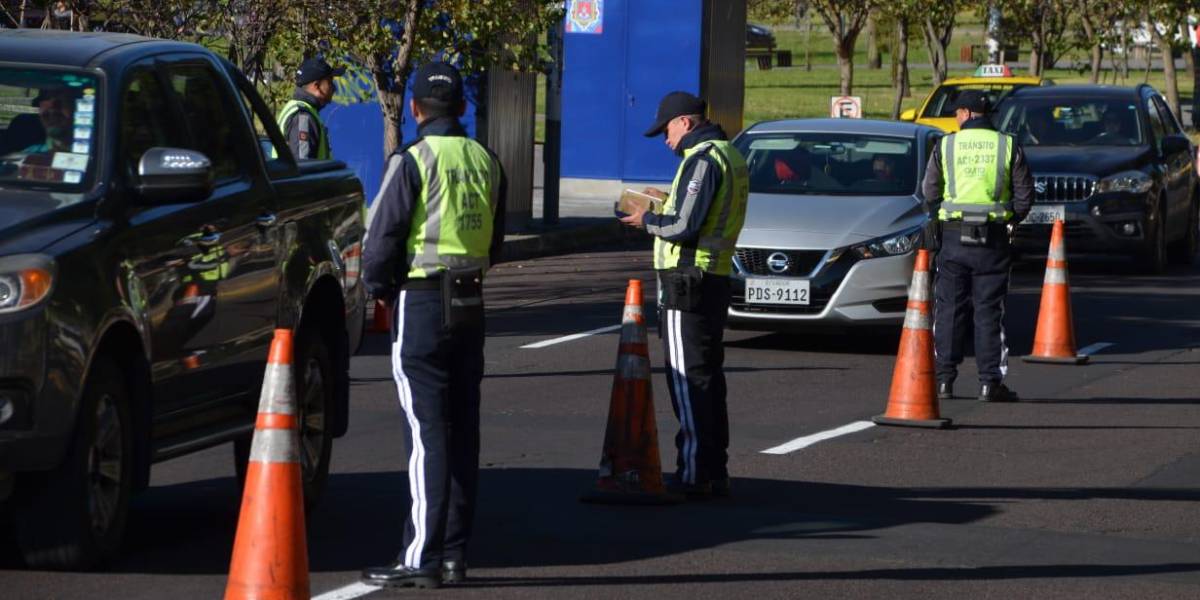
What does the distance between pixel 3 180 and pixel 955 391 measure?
24.0 ft

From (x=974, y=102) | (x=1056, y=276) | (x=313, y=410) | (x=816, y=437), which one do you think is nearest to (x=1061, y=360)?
(x=1056, y=276)

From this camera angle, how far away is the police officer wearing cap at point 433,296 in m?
7.03

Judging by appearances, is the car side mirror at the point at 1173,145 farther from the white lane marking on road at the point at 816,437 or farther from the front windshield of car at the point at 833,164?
the white lane marking on road at the point at 816,437

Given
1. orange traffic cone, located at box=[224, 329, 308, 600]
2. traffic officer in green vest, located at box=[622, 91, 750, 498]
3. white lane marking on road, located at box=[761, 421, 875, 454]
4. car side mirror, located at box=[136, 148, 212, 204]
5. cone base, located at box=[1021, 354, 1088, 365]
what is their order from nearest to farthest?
orange traffic cone, located at box=[224, 329, 308, 600] → car side mirror, located at box=[136, 148, 212, 204] → traffic officer in green vest, located at box=[622, 91, 750, 498] → white lane marking on road, located at box=[761, 421, 875, 454] → cone base, located at box=[1021, 354, 1088, 365]

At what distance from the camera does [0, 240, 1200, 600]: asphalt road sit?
735cm

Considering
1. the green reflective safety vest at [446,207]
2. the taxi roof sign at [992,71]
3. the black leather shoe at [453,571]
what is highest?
the green reflective safety vest at [446,207]

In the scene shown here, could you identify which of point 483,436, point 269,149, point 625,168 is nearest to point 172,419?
point 269,149

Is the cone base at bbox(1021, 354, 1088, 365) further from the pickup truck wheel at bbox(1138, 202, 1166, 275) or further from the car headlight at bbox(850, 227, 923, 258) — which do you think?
the pickup truck wheel at bbox(1138, 202, 1166, 275)

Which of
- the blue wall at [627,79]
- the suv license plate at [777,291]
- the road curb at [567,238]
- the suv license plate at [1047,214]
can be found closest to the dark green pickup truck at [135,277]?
the suv license plate at [777,291]

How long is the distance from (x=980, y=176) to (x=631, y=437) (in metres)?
4.61

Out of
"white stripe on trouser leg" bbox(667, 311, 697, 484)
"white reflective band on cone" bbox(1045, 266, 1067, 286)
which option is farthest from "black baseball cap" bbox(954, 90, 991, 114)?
"white stripe on trouser leg" bbox(667, 311, 697, 484)

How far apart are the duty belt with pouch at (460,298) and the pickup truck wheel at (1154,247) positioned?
580 inches

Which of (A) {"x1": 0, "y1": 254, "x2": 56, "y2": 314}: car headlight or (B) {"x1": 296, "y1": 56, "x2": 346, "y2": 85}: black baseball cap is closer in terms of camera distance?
(A) {"x1": 0, "y1": 254, "x2": 56, "y2": 314}: car headlight

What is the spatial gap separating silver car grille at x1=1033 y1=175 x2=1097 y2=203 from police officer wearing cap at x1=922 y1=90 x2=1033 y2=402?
8.08m
